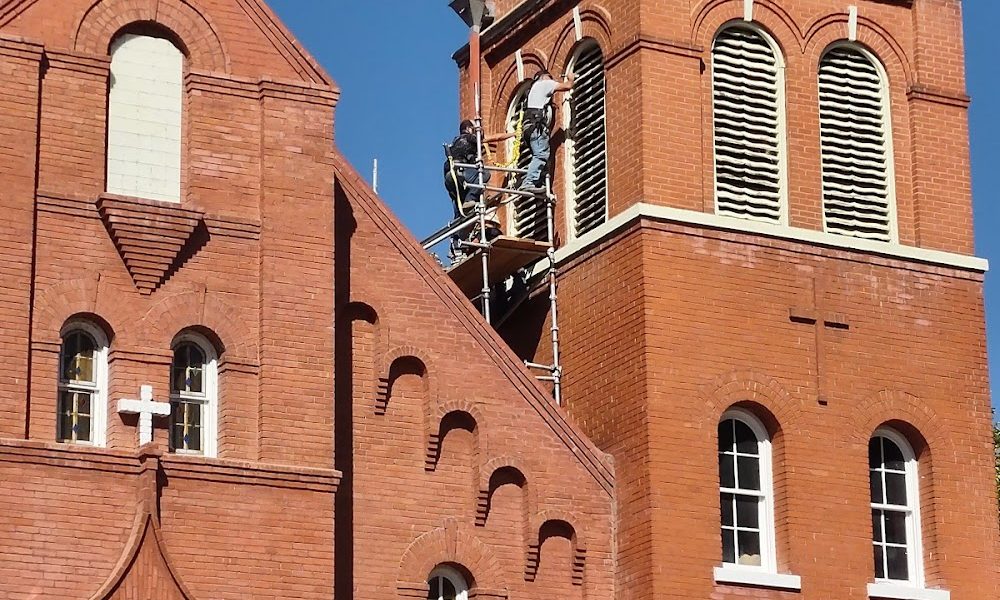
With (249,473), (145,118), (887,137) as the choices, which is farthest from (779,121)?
(249,473)

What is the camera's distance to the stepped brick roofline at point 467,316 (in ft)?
89.5

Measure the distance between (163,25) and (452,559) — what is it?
262 inches

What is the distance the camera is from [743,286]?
28609 mm

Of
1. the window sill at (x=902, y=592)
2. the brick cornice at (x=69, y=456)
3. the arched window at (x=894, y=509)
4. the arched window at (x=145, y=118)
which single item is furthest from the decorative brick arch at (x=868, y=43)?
the brick cornice at (x=69, y=456)

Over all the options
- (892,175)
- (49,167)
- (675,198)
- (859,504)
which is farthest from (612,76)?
(49,167)

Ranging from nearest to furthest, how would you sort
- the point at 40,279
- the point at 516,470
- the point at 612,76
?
1. the point at 40,279
2. the point at 516,470
3. the point at 612,76

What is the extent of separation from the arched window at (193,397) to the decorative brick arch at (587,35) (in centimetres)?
746

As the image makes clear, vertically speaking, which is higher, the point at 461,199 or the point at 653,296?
the point at 461,199

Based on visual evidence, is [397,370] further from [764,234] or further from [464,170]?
[464,170]

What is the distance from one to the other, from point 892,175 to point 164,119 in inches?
387

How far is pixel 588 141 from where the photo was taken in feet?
99.9

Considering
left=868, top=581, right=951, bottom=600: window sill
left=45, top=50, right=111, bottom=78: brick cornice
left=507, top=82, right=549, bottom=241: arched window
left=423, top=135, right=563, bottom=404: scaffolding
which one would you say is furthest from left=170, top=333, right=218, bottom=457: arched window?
left=868, top=581, right=951, bottom=600: window sill

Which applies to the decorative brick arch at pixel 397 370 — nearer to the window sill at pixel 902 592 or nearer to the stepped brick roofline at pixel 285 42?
the stepped brick roofline at pixel 285 42

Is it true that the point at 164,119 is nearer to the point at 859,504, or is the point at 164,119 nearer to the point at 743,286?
the point at 743,286
